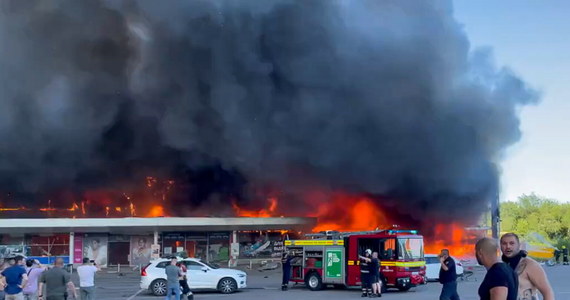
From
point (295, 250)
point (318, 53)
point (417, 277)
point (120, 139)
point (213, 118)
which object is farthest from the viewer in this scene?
point (120, 139)

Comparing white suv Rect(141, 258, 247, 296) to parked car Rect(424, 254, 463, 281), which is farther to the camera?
parked car Rect(424, 254, 463, 281)

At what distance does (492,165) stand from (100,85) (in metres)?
21.8

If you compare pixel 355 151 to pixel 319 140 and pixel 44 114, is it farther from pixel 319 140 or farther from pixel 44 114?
pixel 44 114

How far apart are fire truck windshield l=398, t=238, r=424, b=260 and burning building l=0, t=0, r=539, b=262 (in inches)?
556

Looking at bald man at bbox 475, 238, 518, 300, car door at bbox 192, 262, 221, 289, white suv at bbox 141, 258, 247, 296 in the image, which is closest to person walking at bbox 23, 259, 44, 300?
white suv at bbox 141, 258, 247, 296

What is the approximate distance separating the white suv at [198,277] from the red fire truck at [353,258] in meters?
2.25

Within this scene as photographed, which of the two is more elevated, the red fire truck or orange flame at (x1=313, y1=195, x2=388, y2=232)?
orange flame at (x1=313, y1=195, x2=388, y2=232)

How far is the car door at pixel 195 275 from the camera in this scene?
2162 cm

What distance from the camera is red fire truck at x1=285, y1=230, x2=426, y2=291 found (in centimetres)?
2075

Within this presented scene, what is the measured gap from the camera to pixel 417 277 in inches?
817

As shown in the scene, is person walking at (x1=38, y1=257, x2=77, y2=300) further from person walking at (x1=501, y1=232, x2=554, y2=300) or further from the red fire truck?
the red fire truck

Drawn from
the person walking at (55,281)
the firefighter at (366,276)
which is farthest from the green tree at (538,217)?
the person walking at (55,281)

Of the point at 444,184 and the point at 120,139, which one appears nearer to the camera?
the point at 444,184

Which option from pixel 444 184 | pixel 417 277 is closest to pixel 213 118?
pixel 444 184
